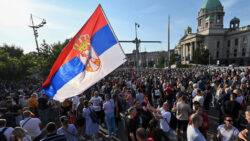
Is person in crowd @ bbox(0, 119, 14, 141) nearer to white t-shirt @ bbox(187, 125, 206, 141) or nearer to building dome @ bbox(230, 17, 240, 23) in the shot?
white t-shirt @ bbox(187, 125, 206, 141)

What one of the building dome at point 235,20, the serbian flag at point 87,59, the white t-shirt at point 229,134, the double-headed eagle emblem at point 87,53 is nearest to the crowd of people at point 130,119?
the white t-shirt at point 229,134

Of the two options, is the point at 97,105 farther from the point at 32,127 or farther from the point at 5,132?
the point at 5,132

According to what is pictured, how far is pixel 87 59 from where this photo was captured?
6602 millimetres

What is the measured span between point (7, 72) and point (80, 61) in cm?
3447

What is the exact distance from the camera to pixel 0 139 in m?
5.78

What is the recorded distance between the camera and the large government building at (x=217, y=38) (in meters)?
102

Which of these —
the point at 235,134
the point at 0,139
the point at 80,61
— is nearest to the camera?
the point at 235,134

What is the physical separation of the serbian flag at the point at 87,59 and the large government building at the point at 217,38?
97962mm

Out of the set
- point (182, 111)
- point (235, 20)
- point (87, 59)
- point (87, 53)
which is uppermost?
point (235, 20)

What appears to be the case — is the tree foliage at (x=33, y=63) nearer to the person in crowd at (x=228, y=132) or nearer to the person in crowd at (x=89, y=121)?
the person in crowd at (x=89, y=121)

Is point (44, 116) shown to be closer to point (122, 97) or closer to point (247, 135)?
point (122, 97)

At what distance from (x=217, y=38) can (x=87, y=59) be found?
108 metres

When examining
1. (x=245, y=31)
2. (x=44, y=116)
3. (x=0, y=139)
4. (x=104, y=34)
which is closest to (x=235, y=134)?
(x=104, y=34)

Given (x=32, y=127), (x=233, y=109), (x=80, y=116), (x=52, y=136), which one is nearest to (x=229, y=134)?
(x=233, y=109)
